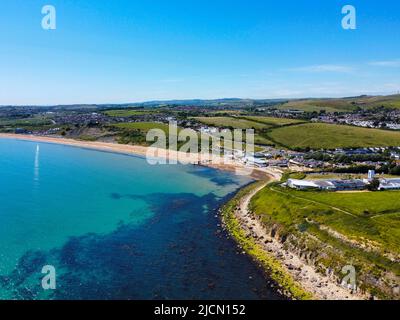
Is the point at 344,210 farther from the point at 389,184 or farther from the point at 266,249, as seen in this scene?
the point at 389,184

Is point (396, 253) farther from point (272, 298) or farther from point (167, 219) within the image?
point (167, 219)

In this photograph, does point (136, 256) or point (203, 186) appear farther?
point (203, 186)

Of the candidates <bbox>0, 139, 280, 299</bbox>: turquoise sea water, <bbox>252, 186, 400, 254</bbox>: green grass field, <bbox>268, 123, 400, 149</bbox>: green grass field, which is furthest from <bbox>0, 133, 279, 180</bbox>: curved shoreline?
<bbox>268, 123, 400, 149</bbox>: green grass field

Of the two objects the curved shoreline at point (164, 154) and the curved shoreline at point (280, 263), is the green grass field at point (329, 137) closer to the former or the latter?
the curved shoreline at point (164, 154)

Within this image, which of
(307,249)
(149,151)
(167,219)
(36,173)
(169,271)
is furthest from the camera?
(149,151)

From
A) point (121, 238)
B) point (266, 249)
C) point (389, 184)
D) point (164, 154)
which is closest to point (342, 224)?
point (266, 249)
